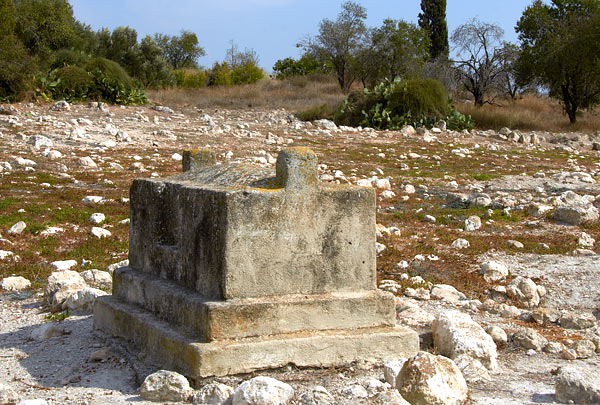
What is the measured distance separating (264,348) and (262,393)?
0.48 m

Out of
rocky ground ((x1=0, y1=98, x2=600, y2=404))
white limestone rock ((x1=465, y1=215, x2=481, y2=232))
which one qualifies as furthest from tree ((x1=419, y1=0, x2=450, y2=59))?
white limestone rock ((x1=465, y1=215, x2=481, y2=232))

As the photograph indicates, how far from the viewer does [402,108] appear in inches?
894

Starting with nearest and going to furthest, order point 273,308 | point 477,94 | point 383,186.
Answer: point 273,308, point 383,186, point 477,94

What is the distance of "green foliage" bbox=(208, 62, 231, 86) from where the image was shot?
131 feet

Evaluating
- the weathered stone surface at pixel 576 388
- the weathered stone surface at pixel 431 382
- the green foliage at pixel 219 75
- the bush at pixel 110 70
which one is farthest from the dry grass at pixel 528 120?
the weathered stone surface at pixel 431 382

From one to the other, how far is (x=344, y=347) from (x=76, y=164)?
29.3ft


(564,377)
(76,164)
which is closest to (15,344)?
(564,377)

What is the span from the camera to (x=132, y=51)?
33.6 meters

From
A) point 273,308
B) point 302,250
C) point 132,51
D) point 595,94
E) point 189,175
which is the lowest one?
point 273,308

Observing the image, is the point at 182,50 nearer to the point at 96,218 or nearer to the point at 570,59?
the point at 570,59

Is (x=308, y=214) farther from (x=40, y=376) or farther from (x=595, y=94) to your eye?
(x=595, y=94)

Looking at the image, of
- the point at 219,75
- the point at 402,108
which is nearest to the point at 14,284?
the point at 402,108

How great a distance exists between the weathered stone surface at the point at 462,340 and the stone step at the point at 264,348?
10.9 inches

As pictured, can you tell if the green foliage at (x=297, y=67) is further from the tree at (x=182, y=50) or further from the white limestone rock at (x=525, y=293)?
A: the white limestone rock at (x=525, y=293)
